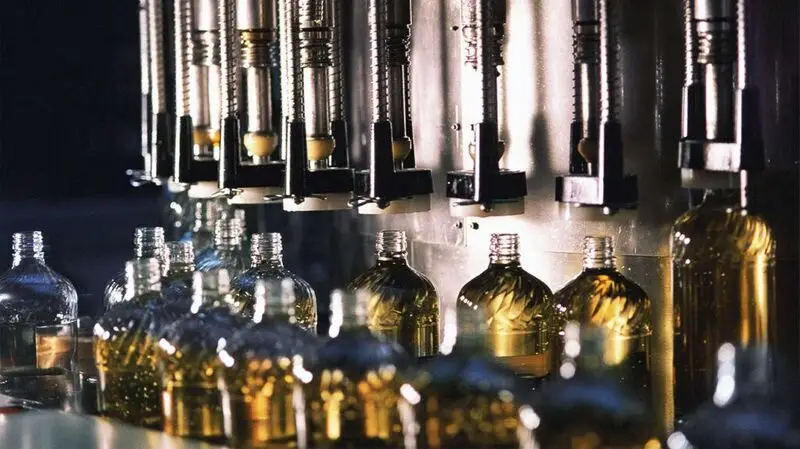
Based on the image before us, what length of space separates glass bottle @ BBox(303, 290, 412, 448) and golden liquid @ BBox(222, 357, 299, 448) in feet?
0.20

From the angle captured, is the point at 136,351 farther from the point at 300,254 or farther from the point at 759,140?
the point at 300,254

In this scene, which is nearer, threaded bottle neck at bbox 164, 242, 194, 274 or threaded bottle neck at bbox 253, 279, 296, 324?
threaded bottle neck at bbox 253, 279, 296, 324

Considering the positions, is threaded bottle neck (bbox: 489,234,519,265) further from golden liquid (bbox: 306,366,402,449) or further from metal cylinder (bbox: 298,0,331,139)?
golden liquid (bbox: 306,366,402,449)

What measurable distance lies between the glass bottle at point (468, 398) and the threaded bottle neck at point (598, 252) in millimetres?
416

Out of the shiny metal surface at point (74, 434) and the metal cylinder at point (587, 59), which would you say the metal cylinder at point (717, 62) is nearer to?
the metal cylinder at point (587, 59)

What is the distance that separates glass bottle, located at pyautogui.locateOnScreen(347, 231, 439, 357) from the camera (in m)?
2.23

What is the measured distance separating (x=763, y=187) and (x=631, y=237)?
0.74ft

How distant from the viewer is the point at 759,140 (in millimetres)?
1754

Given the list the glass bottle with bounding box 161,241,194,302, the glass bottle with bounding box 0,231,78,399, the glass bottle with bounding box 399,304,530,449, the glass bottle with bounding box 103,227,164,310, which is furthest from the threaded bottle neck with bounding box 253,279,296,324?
the glass bottle with bounding box 0,231,78,399

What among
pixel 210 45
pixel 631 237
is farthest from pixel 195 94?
pixel 631 237

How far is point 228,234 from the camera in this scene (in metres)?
2.64

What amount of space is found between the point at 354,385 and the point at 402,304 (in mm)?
586

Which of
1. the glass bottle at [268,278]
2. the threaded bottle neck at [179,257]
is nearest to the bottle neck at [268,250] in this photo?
the glass bottle at [268,278]

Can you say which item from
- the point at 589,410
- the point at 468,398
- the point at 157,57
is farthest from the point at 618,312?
the point at 157,57
